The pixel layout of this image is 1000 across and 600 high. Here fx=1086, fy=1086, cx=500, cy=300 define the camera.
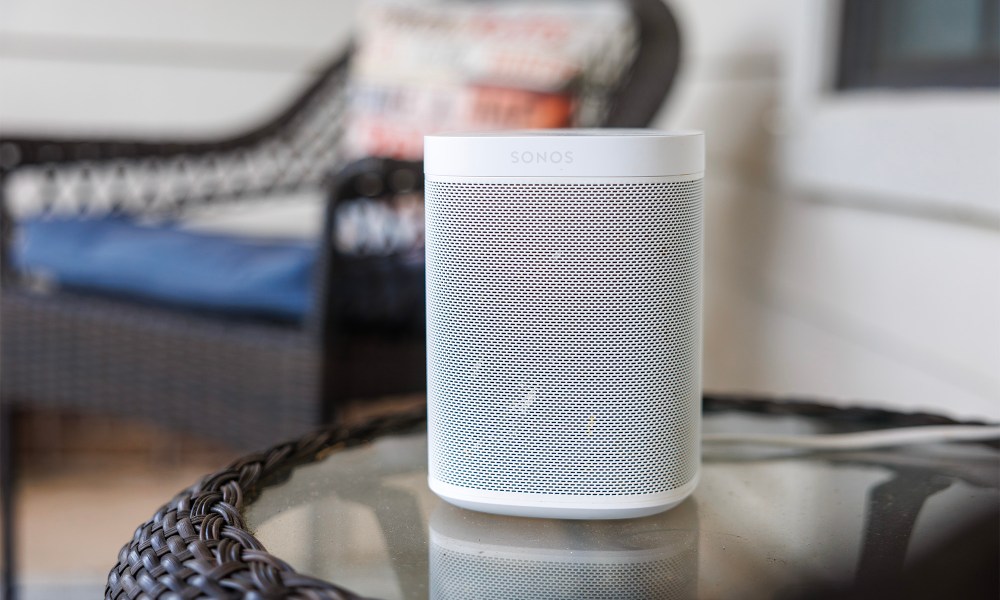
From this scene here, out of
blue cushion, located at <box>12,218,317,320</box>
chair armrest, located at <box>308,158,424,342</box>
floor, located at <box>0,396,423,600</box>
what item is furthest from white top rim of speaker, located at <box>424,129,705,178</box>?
floor, located at <box>0,396,423,600</box>

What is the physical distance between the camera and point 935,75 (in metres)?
1.05

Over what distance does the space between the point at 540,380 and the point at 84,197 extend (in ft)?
4.54

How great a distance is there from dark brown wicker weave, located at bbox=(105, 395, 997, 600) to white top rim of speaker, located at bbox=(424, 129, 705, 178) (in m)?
0.20

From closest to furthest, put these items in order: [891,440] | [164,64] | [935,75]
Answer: [891,440] → [935,75] → [164,64]

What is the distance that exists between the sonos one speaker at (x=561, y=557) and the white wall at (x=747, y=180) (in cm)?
52

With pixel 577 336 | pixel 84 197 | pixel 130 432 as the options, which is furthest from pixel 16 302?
pixel 577 336

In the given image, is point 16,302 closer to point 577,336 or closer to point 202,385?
point 202,385

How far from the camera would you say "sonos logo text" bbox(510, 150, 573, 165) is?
51cm

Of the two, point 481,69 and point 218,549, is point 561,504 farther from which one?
point 481,69

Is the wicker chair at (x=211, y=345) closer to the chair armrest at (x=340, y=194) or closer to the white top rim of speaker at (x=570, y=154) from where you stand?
the chair armrest at (x=340, y=194)

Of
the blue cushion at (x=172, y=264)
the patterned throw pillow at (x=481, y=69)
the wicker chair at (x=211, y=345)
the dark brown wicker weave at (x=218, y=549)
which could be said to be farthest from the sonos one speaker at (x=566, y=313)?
the patterned throw pillow at (x=481, y=69)

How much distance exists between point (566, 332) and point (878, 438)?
258 mm

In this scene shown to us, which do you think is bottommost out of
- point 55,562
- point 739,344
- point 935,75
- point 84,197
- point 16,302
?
point 55,562

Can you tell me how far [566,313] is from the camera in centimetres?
52
